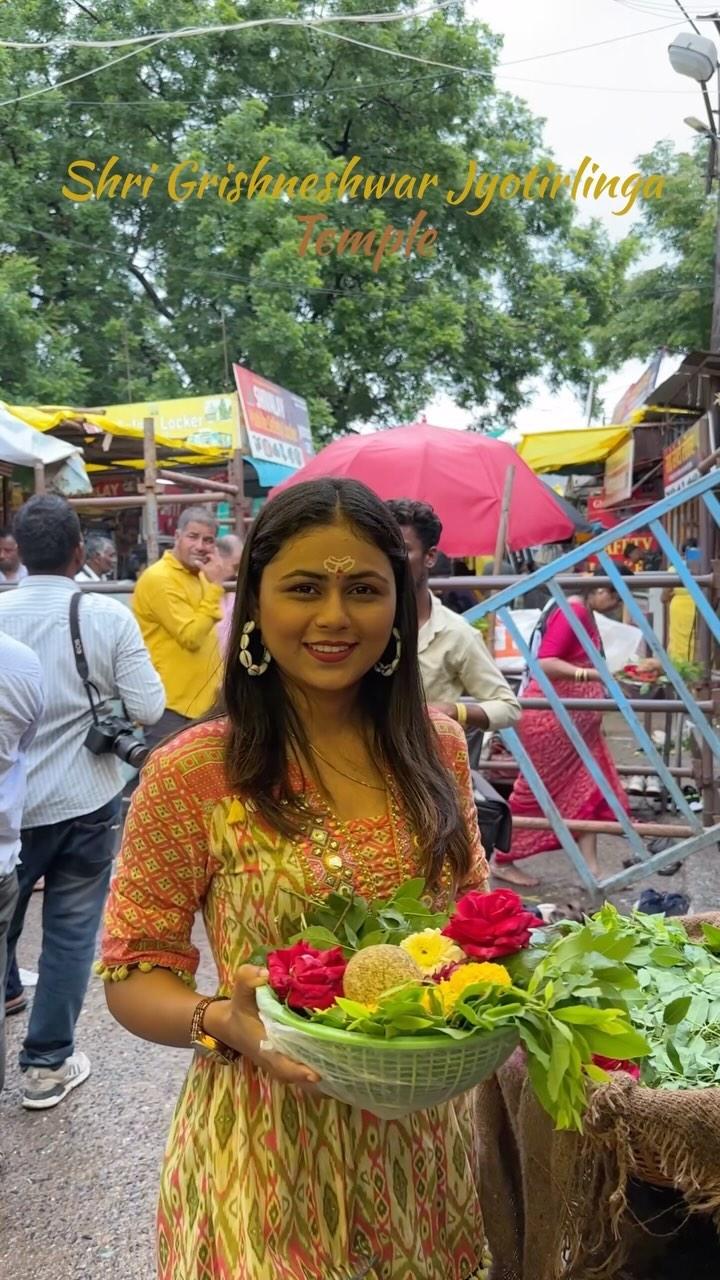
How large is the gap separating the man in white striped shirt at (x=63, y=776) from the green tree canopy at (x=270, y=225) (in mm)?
12362

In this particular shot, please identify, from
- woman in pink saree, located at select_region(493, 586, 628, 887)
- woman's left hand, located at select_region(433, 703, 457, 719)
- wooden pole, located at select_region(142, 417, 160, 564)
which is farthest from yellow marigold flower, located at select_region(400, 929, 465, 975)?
wooden pole, located at select_region(142, 417, 160, 564)

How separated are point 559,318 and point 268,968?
64.0 feet

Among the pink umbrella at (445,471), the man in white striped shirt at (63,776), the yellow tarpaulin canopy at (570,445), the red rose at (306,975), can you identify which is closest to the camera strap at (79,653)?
the man in white striped shirt at (63,776)

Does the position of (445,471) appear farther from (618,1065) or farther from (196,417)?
(618,1065)

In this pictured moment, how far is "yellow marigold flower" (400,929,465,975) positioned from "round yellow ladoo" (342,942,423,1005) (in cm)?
2

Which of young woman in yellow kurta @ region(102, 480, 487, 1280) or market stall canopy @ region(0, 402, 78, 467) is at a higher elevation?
market stall canopy @ region(0, 402, 78, 467)

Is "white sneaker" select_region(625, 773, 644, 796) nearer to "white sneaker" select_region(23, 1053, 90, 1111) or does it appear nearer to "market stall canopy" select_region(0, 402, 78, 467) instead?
"white sneaker" select_region(23, 1053, 90, 1111)

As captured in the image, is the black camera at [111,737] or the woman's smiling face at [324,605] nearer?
the woman's smiling face at [324,605]

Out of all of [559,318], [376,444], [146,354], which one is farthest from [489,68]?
[376,444]

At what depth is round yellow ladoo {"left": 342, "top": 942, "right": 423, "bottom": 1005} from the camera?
3.96ft

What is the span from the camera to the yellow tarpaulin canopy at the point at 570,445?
1255 cm

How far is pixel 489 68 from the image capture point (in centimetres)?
1847

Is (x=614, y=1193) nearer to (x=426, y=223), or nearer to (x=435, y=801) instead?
(x=435, y=801)

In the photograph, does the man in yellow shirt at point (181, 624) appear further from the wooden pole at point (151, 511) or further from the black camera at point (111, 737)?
the black camera at point (111, 737)
